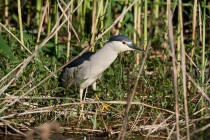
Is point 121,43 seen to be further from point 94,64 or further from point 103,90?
point 103,90

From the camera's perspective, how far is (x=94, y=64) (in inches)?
326

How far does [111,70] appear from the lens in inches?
341

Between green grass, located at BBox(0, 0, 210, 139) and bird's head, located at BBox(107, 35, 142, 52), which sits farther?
bird's head, located at BBox(107, 35, 142, 52)

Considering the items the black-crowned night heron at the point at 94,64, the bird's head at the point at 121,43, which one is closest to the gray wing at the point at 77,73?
the black-crowned night heron at the point at 94,64

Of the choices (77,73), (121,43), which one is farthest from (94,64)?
(121,43)

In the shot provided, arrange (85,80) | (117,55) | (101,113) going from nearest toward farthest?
(101,113) → (85,80) → (117,55)

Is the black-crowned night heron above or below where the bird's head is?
below

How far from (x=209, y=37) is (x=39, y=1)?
100 inches

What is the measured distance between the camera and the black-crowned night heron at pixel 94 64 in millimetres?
8273

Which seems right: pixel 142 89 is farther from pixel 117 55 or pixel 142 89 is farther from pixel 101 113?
pixel 101 113

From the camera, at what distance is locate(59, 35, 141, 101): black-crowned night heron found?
27.1 ft

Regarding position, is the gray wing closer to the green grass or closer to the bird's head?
the green grass

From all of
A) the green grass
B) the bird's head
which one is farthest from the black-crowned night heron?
the green grass

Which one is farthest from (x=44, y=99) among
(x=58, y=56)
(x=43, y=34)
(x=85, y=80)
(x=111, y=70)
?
(x=43, y=34)
